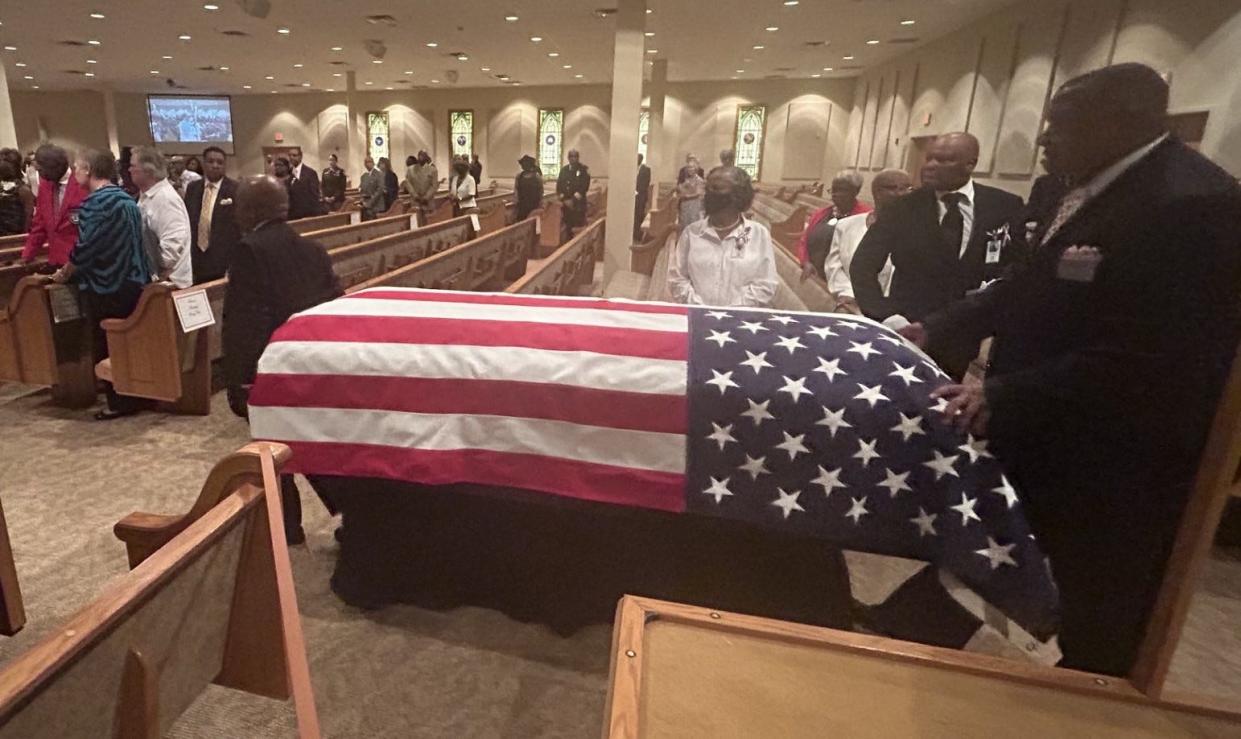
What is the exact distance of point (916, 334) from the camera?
199 centimetres

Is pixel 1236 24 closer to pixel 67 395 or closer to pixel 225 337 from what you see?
pixel 225 337

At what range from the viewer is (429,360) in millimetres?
1984

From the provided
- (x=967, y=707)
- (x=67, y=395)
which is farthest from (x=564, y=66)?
(x=967, y=707)

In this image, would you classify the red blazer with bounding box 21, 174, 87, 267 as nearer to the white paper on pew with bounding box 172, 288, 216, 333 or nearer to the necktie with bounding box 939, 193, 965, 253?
the white paper on pew with bounding box 172, 288, 216, 333

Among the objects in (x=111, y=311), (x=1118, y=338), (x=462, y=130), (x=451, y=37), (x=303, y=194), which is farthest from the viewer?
(x=462, y=130)

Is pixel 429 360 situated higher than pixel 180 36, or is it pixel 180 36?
pixel 180 36

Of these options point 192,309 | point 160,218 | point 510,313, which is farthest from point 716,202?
point 160,218

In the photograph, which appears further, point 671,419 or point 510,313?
point 510,313

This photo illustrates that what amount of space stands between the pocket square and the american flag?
59 centimetres

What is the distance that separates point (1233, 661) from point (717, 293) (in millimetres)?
2092

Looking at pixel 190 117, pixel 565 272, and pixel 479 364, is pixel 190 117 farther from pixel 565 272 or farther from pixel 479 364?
pixel 479 364

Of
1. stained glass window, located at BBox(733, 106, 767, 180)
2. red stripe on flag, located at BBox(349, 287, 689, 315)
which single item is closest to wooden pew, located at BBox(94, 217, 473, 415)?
red stripe on flag, located at BBox(349, 287, 689, 315)

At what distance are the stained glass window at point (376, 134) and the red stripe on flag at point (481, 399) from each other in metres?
20.1

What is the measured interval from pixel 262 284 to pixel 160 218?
1963 mm
